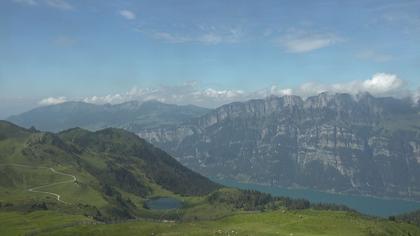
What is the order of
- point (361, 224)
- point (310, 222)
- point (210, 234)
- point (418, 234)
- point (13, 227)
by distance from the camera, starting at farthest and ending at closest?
point (418, 234) < point (13, 227) < point (361, 224) < point (310, 222) < point (210, 234)

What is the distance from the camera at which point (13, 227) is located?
18462 cm

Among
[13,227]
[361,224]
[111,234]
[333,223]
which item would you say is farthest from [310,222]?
[13,227]

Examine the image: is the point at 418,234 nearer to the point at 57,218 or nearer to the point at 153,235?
the point at 153,235

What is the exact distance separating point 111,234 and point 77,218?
53581mm

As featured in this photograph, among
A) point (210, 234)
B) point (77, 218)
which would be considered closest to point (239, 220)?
point (210, 234)

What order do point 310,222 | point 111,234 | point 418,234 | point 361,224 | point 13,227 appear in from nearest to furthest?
point 111,234 < point 310,222 < point 361,224 < point 13,227 < point 418,234

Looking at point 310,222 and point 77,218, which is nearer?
point 310,222

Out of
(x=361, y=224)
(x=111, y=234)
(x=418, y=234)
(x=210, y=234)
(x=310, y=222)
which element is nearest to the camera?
(x=210, y=234)

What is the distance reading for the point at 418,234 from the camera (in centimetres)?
19688

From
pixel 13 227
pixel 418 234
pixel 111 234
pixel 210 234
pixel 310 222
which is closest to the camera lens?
pixel 210 234

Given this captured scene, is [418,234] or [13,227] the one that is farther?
[418,234]

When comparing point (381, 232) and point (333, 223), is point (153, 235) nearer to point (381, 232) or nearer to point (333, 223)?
point (333, 223)

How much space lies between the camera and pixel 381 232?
160 meters

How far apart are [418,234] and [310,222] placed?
64.7 m
